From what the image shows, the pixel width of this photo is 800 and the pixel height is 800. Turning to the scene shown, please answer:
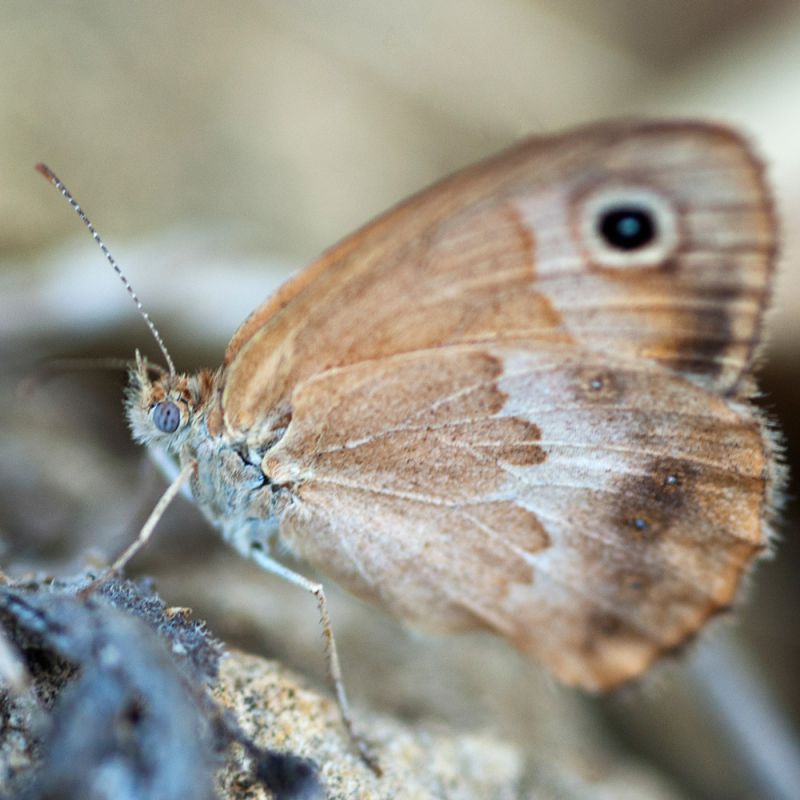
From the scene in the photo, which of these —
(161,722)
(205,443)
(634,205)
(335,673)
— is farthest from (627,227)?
(161,722)

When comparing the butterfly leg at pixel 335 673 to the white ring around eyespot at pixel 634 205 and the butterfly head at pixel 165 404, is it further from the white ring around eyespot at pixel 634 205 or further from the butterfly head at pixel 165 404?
the white ring around eyespot at pixel 634 205

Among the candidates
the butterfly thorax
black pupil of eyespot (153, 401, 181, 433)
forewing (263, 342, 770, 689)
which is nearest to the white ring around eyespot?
forewing (263, 342, 770, 689)

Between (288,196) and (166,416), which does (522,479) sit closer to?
(166,416)

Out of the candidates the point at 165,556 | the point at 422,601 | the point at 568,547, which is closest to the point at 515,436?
the point at 568,547

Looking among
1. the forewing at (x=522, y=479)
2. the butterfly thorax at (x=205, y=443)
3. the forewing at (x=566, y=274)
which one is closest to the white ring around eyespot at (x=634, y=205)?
the forewing at (x=566, y=274)

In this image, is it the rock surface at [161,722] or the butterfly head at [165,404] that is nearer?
the rock surface at [161,722]

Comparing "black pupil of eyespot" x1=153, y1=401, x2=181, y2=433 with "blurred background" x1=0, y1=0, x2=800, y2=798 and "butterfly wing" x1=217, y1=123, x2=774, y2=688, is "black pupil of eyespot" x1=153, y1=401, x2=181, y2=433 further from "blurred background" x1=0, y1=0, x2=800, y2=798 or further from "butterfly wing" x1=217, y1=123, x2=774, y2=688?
"blurred background" x1=0, y1=0, x2=800, y2=798

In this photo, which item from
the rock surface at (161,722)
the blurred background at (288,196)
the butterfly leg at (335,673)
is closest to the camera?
the rock surface at (161,722)
